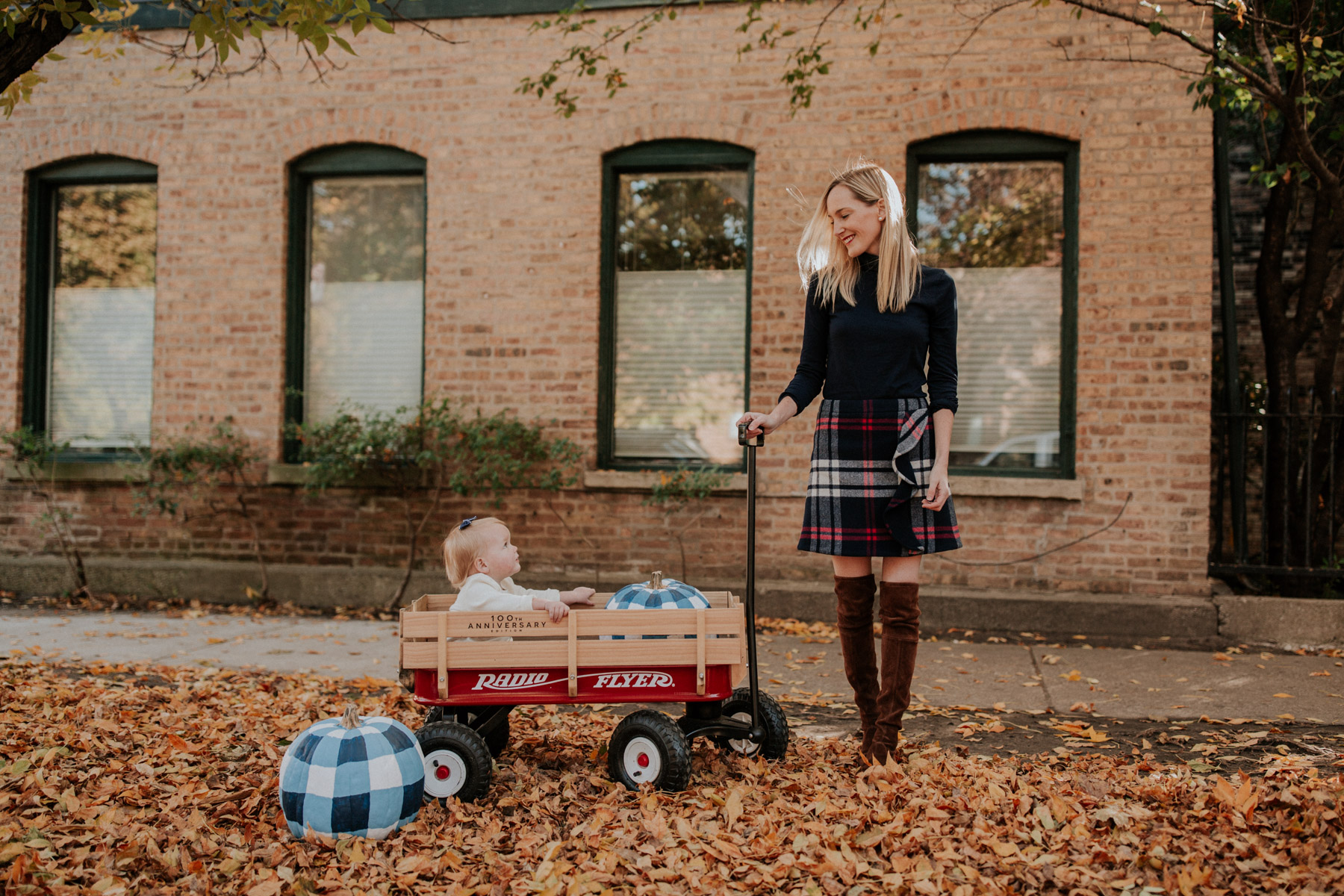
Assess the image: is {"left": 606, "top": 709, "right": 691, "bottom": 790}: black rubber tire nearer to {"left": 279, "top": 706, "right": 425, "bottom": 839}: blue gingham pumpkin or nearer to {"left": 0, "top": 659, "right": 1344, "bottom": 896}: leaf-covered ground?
{"left": 0, "top": 659, "right": 1344, "bottom": 896}: leaf-covered ground

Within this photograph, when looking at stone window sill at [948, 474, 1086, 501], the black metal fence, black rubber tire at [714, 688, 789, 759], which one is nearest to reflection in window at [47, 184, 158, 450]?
black rubber tire at [714, 688, 789, 759]

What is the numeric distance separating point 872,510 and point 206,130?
6620 mm

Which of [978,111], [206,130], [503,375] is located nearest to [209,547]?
[503,375]

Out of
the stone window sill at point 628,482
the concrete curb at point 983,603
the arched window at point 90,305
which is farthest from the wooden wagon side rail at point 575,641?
the arched window at point 90,305

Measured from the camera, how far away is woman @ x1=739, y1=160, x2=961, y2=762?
324cm

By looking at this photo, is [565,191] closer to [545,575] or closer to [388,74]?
[388,74]

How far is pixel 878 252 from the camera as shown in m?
3.34

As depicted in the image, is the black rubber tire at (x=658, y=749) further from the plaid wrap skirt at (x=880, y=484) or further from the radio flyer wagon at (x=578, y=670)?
the plaid wrap skirt at (x=880, y=484)

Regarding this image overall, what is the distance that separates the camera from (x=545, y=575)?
22.6 ft

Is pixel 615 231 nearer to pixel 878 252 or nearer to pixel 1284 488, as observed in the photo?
pixel 878 252

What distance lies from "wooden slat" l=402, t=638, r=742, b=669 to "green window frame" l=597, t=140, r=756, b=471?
12.2 feet

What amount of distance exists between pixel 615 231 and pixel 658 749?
15.9ft

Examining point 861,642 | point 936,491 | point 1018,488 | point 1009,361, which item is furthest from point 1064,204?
point 861,642

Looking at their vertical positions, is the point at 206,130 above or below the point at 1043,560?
above
